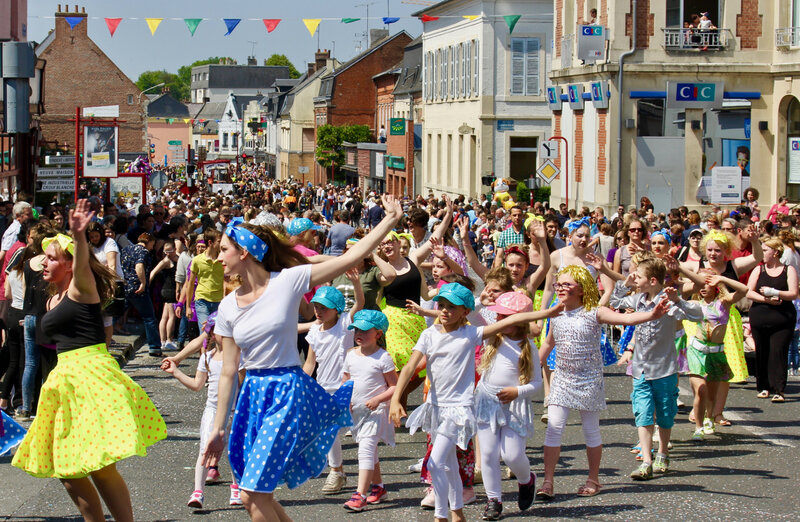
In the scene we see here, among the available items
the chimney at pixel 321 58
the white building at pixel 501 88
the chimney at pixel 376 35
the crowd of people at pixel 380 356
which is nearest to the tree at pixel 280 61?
the chimney at pixel 321 58

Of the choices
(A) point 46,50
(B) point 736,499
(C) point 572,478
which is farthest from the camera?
(A) point 46,50

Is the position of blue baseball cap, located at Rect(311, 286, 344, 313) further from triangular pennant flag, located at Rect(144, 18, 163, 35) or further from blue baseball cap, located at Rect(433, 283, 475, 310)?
triangular pennant flag, located at Rect(144, 18, 163, 35)

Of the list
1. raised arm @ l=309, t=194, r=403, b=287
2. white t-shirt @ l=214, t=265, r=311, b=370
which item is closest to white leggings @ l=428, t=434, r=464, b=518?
white t-shirt @ l=214, t=265, r=311, b=370

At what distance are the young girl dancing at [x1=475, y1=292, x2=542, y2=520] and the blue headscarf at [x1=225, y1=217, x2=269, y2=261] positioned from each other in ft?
6.33

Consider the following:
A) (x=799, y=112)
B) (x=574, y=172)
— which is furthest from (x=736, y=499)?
(x=574, y=172)

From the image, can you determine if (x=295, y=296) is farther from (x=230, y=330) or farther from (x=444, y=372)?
(x=444, y=372)

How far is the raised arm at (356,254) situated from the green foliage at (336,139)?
2698 inches

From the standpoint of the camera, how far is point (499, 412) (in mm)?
6609

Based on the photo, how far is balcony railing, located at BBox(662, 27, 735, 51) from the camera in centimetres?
2919

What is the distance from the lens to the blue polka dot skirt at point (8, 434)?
20.7 feet

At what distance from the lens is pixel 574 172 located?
33.2 meters

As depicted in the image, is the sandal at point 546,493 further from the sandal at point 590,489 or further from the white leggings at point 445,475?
the white leggings at point 445,475

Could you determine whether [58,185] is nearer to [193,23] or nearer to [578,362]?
[193,23]

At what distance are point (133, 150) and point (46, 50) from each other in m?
9.57
